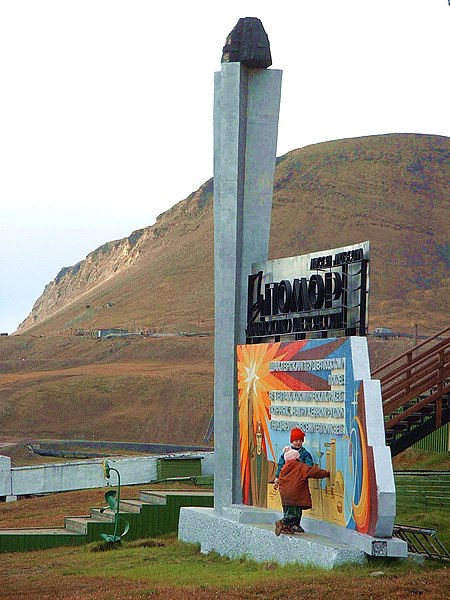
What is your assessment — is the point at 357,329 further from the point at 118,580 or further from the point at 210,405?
the point at 210,405

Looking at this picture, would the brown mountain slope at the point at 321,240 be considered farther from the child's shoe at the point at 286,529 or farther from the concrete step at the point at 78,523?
the child's shoe at the point at 286,529

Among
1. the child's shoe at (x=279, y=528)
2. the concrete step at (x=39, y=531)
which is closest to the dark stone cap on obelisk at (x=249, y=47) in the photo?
the child's shoe at (x=279, y=528)

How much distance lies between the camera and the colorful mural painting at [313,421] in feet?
51.9

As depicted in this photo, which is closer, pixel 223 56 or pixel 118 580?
pixel 118 580

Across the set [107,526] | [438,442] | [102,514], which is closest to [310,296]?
[107,526]

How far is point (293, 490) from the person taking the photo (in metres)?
17.2

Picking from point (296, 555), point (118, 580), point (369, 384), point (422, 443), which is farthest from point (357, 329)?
point (422, 443)

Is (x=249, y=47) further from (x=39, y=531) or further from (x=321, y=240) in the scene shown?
(x=321, y=240)

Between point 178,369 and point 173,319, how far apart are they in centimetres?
3523

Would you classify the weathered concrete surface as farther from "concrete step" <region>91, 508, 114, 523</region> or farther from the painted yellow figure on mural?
"concrete step" <region>91, 508, 114, 523</region>

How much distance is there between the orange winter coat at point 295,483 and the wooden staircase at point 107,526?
8517 mm

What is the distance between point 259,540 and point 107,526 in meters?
8.23

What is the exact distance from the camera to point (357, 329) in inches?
672

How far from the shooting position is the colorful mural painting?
15820 millimetres
